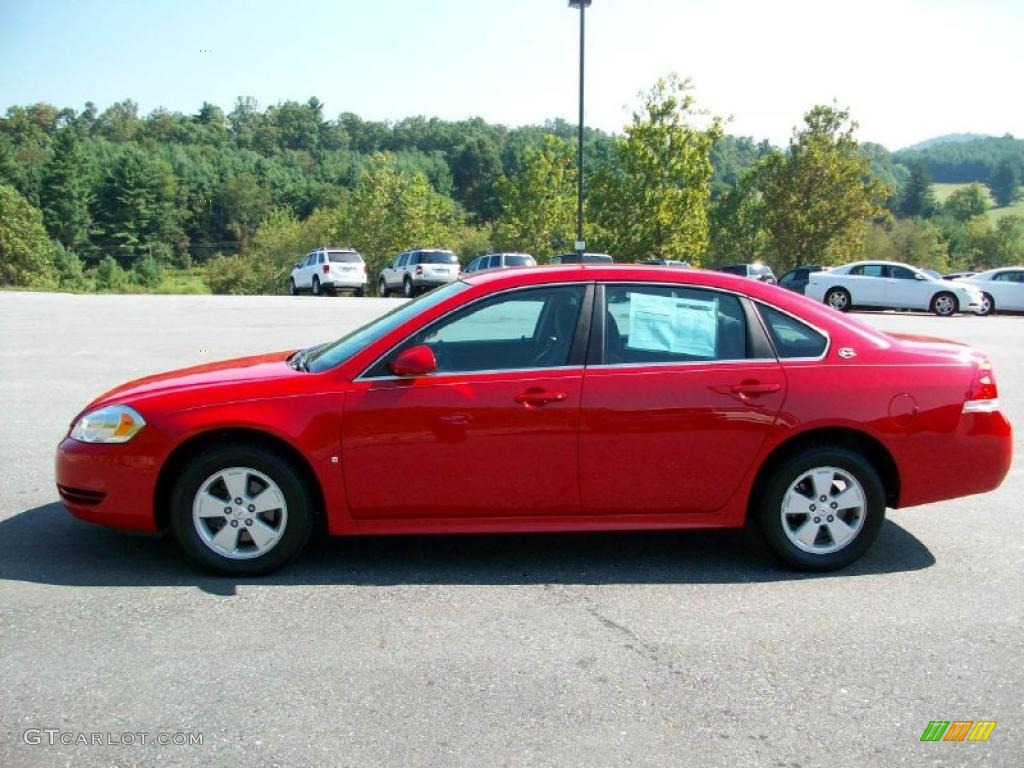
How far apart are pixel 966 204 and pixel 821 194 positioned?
4262 inches

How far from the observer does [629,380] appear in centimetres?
459

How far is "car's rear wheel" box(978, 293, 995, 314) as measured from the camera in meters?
27.5

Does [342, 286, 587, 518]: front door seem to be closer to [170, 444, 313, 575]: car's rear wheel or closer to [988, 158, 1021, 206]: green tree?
[170, 444, 313, 575]: car's rear wheel

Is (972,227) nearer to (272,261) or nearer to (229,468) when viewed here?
(272,261)

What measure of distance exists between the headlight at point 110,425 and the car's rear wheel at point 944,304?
26842 mm

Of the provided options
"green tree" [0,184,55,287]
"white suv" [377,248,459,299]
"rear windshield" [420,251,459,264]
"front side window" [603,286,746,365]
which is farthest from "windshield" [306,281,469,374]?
"green tree" [0,184,55,287]

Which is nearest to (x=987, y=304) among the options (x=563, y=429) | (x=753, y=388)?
(x=753, y=388)

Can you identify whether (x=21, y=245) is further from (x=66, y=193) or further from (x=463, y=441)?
(x=463, y=441)

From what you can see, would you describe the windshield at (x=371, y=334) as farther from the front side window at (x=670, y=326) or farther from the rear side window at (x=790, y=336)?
the rear side window at (x=790, y=336)

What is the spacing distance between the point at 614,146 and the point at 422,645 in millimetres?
53403

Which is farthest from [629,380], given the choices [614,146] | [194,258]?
[194,258]

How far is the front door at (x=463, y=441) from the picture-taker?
14.6 feet

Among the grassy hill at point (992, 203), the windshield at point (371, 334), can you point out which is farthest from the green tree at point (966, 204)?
the windshield at point (371, 334)

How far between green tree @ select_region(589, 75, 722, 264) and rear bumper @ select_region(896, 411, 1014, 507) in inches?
1921
